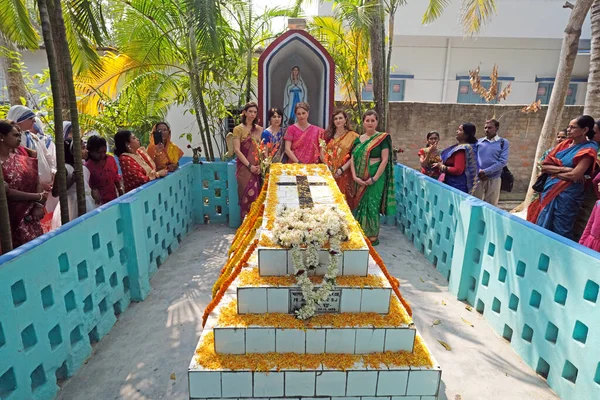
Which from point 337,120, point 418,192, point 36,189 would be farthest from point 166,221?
point 418,192

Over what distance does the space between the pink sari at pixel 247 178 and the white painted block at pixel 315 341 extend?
3774mm

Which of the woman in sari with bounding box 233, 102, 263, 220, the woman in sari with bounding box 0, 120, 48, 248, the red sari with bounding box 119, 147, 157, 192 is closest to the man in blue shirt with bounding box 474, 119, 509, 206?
the woman in sari with bounding box 233, 102, 263, 220

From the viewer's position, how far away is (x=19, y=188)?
3031mm

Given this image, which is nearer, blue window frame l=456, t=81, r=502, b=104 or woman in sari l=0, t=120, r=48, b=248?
woman in sari l=0, t=120, r=48, b=248

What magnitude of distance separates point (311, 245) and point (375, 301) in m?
0.49

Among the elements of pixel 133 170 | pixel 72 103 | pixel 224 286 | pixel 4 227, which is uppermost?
pixel 72 103

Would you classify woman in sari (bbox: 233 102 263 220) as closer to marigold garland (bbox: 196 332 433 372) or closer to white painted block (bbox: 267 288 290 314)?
white painted block (bbox: 267 288 290 314)

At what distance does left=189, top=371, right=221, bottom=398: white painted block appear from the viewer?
185 centimetres

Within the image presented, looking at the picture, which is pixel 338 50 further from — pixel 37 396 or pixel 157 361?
pixel 37 396

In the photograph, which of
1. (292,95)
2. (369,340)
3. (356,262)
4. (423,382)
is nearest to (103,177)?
(356,262)

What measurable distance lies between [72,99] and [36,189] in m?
0.85

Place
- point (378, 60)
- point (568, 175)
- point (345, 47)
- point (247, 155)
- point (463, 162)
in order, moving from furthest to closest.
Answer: point (345, 47)
point (378, 60)
point (247, 155)
point (463, 162)
point (568, 175)

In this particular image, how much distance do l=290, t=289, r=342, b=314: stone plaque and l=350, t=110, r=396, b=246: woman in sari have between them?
2.94m

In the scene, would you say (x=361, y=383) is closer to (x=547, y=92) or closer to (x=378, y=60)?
(x=378, y=60)
